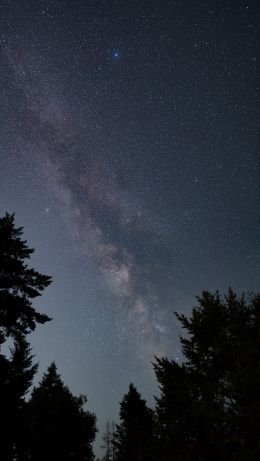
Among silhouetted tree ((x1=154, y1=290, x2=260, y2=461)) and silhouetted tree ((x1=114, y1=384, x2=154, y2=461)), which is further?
silhouetted tree ((x1=114, y1=384, x2=154, y2=461))

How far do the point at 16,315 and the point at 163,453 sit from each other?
1120 centimetres

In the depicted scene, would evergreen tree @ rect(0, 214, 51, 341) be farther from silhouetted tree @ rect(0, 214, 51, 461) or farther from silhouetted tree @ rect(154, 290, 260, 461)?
silhouetted tree @ rect(154, 290, 260, 461)

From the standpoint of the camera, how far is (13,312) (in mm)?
14352

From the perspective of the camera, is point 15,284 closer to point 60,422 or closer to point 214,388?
point 214,388

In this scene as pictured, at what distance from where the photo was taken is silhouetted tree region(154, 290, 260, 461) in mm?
14587

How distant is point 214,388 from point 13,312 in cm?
1126

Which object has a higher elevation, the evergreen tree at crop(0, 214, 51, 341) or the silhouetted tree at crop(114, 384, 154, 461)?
the evergreen tree at crop(0, 214, 51, 341)

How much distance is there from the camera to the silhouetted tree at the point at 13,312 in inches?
491

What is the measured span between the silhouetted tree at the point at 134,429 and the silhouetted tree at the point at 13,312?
17377mm

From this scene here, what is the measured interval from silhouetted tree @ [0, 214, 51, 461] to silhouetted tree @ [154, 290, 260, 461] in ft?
28.2

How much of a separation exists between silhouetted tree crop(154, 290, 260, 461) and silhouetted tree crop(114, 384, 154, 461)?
12.2 meters

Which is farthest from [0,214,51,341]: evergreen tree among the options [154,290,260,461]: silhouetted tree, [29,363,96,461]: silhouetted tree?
[29,363,96,461]: silhouetted tree

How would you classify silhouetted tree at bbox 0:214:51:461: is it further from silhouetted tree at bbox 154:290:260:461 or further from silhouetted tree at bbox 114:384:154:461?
silhouetted tree at bbox 114:384:154:461

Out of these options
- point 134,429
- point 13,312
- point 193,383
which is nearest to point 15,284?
point 13,312
